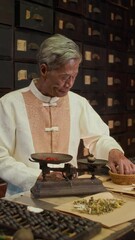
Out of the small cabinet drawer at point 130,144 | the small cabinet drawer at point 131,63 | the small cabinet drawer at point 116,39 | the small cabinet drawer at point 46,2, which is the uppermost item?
the small cabinet drawer at point 46,2

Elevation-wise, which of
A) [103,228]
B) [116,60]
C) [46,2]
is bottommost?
[103,228]

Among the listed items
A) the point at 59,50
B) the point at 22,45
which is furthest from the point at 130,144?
the point at 59,50

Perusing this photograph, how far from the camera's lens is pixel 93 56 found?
12.0 feet

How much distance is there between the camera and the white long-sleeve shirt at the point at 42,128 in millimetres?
2008

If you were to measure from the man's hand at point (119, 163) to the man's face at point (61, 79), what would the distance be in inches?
15.7

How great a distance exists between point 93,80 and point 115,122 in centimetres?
57

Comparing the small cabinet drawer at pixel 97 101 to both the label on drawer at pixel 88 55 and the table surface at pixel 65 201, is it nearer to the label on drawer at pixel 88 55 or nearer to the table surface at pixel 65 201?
the label on drawer at pixel 88 55

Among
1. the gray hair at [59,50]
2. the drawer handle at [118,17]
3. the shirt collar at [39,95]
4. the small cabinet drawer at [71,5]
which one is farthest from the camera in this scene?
the drawer handle at [118,17]

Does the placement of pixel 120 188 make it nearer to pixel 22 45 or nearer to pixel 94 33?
pixel 22 45

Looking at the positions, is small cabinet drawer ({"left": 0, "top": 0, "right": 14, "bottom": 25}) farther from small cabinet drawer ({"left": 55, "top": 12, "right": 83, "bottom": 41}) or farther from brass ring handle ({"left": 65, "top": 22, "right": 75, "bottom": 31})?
brass ring handle ({"left": 65, "top": 22, "right": 75, "bottom": 31})

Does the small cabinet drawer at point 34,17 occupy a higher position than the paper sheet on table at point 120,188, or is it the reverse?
the small cabinet drawer at point 34,17

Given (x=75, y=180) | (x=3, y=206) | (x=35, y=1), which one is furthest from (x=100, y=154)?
(x=35, y=1)

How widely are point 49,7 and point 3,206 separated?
2129 millimetres

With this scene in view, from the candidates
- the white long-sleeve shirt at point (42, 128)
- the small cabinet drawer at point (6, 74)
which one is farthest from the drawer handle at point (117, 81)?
the white long-sleeve shirt at point (42, 128)
